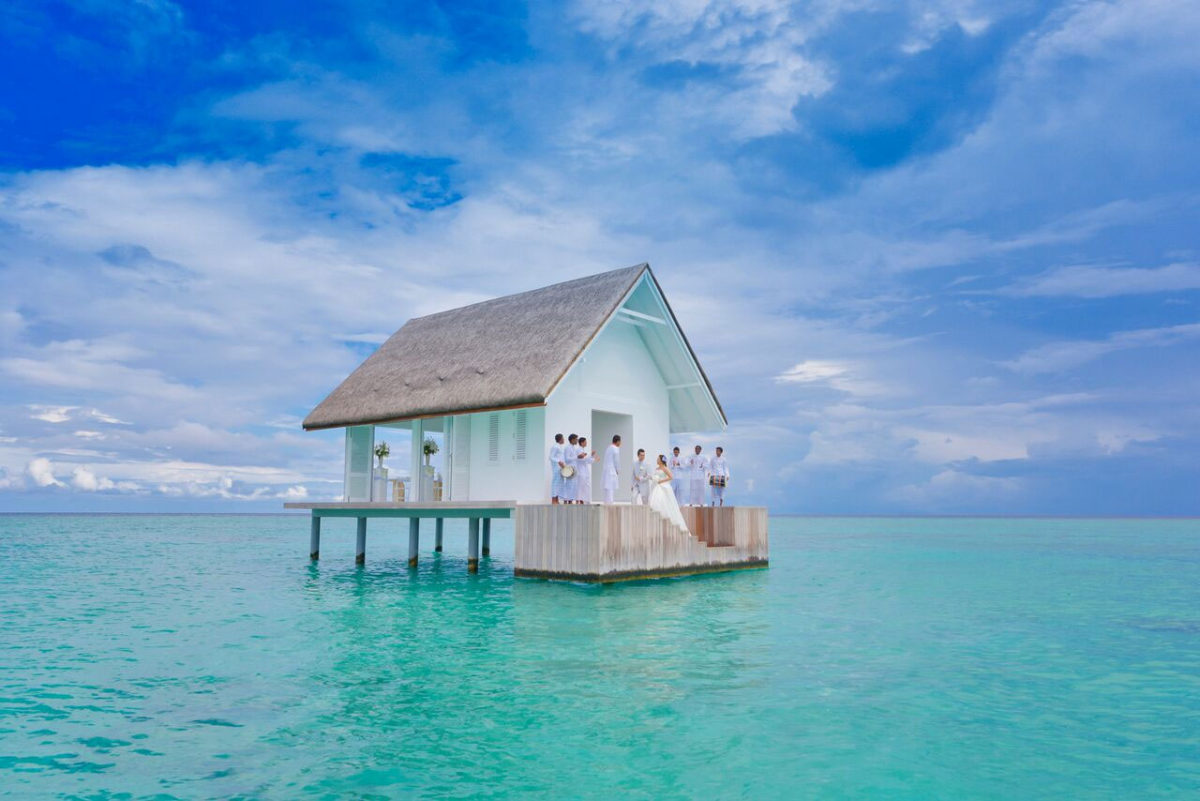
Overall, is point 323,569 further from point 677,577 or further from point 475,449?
point 677,577

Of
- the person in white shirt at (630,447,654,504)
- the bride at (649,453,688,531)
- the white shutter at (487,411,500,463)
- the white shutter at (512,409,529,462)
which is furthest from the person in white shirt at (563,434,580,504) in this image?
the white shutter at (487,411,500,463)

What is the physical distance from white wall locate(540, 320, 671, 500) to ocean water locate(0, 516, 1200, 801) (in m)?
4.14

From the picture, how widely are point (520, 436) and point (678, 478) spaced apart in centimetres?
453

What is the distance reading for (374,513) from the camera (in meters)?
23.1

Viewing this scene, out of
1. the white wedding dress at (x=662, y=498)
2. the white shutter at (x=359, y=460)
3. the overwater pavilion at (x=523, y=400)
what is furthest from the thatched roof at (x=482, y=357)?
the white wedding dress at (x=662, y=498)

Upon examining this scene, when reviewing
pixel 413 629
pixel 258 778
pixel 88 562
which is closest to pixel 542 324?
pixel 413 629

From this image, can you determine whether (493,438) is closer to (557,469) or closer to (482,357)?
(482,357)

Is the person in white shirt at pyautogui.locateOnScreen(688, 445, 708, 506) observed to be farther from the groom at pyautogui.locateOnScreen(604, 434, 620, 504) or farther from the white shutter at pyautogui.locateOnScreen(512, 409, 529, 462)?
the white shutter at pyautogui.locateOnScreen(512, 409, 529, 462)

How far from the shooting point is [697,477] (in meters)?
22.6

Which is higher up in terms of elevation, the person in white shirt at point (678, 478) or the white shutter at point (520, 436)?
the white shutter at point (520, 436)

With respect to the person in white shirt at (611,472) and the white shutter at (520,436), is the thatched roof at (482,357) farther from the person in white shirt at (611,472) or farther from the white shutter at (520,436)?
the person in white shirt at (611,472)

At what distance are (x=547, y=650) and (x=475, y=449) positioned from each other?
424 inches

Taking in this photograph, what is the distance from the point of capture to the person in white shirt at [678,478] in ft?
73.4

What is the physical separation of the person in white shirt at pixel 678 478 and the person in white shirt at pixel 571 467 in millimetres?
3821
